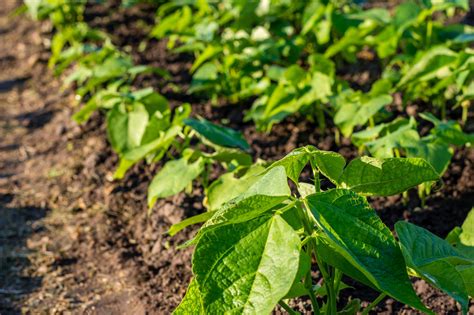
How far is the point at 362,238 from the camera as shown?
147 cm

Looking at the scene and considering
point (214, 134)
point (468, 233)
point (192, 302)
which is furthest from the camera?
point (214, 134)

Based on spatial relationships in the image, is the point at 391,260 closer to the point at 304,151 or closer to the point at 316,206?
the point at 316,206

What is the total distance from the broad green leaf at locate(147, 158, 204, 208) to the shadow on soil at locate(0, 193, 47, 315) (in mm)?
584

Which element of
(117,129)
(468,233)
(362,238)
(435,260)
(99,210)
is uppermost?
(362,238)

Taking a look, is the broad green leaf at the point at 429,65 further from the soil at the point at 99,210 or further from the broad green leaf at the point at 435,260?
the broad green leaf at the point at 435,260

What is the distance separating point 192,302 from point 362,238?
1.20ft

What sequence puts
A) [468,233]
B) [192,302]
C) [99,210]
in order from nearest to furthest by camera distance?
1. [192,302]
2. [468,233]
3. [99,210]

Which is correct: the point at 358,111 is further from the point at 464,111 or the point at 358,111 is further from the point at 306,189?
the point at 306,189

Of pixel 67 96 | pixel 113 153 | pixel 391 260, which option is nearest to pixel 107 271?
pixel 113 153

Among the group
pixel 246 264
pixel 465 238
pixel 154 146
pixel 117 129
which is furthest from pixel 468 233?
pixel 117 129

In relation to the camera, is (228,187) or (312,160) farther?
(228,187)

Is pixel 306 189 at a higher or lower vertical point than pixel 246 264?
lower

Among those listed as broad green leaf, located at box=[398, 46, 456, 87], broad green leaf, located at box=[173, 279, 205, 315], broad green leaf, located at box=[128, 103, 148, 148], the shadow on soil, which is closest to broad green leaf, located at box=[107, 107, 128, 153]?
broad green leaf, located at box=[128, 103, 148, 148]

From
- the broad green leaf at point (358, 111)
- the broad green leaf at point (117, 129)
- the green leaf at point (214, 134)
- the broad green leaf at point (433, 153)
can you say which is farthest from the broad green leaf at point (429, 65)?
the broad green leaf at point (117, 129)
